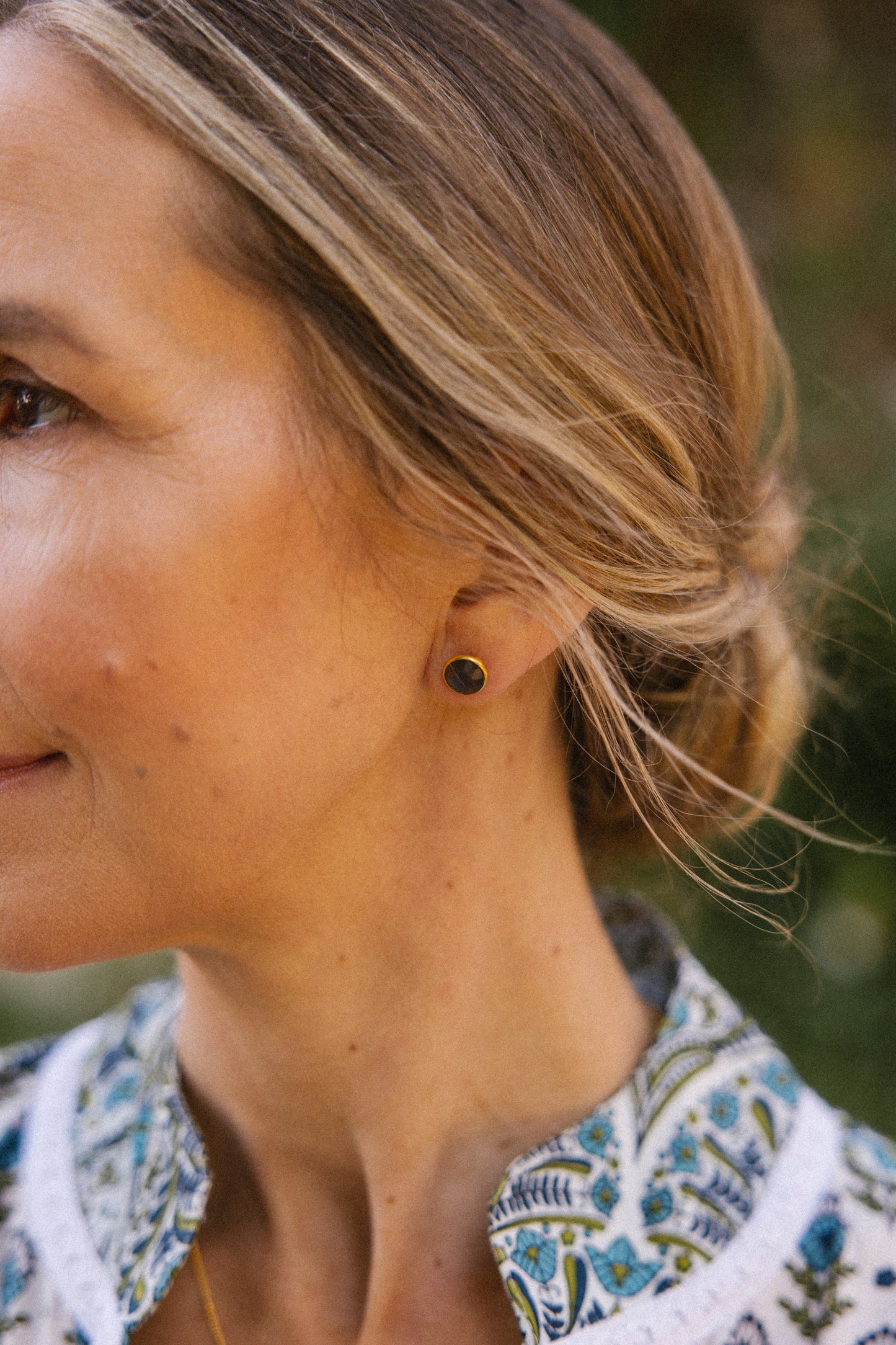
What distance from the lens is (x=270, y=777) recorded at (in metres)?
1.26

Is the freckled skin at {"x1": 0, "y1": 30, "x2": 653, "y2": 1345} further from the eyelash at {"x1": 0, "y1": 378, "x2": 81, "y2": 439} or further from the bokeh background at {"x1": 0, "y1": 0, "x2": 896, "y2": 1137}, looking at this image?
the bokeh background at {"x1": 0, "y1": 0, "x2": 896, "y2": 1137}

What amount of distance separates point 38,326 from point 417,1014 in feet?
2.85

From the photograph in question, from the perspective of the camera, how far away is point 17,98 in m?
1.22

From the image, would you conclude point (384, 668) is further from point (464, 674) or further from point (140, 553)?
point (140, 553)

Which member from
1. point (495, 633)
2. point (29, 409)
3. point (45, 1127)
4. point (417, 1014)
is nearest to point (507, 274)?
point (495, 633)

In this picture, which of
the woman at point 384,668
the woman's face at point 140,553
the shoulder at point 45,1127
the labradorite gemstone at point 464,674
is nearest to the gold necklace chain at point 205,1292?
the woman at point 384,668

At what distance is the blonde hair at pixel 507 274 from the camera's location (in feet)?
3.97

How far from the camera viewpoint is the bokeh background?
6.96 feet

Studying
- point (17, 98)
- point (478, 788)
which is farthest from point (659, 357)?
point (17, 98)

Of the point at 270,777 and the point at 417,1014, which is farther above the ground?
the point at 270,777

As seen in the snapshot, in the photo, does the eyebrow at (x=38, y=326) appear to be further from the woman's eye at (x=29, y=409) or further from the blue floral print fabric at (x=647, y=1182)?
the blue floral print fabric at (x=647, y=1182)

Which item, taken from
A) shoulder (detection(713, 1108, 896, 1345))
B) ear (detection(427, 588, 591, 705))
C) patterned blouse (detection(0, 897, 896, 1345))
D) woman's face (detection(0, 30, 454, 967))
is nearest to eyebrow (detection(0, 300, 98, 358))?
woman's face (detection(0, 30, 454, 967))

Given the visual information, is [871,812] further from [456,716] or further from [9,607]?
[9,607]

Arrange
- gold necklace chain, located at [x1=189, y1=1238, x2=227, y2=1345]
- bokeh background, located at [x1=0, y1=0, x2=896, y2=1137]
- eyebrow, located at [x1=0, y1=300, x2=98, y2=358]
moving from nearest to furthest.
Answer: eyebrow, located at [x1=0, y1=300, x2=98, y2=358] → gold necklace chain, located at [x1=189, y1=1238, x2=227, y2=1345] → bokeh background, located at [x1=0, y1=0, x2=896, y2=1137]
